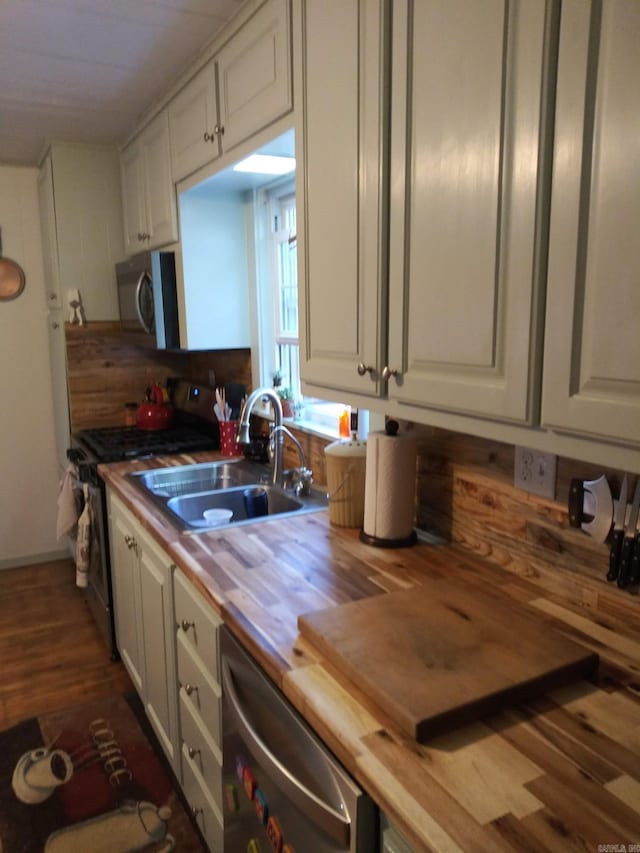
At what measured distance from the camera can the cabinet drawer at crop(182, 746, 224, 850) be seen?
1.57 m

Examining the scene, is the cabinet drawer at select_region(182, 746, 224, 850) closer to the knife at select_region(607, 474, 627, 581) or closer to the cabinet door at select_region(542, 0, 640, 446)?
the knife at select_region(607, 474, 627, 581)

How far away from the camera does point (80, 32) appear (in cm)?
194

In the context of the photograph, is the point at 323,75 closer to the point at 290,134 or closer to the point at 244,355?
the point at 290,134

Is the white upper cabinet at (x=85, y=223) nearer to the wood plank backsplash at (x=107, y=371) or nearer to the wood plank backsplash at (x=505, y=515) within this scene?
the wood plank backsplash at (x=107, y=371)

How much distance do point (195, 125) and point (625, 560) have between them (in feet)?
6.49

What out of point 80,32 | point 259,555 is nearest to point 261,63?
point 80,32

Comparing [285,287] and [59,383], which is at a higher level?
[285,287]

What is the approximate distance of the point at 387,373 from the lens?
1283 mm

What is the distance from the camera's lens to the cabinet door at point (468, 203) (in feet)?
3.04

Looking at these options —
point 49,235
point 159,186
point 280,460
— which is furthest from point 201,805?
point 49,235

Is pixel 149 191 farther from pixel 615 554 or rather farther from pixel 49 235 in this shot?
pixel 615 554

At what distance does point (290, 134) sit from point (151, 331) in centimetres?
134

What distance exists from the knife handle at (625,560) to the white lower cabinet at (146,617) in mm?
1139

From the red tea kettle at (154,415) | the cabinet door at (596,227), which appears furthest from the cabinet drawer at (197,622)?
the red tea kettle at (154,415)
